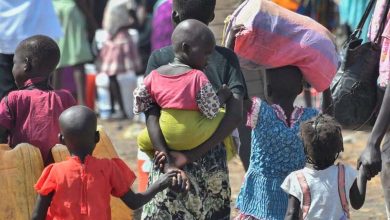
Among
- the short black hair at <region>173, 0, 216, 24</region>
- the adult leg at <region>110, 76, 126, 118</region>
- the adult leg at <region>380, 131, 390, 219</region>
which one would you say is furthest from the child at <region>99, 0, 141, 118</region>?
the short black hair at <region>173, 0, 216, 24</region>

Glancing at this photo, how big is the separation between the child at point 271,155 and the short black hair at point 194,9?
0.49 meters

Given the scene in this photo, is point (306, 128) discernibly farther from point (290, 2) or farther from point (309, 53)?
point (290, 2)

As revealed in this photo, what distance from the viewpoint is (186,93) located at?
4781 millimetres

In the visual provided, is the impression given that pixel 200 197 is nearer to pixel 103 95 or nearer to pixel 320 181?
pixel 320 181

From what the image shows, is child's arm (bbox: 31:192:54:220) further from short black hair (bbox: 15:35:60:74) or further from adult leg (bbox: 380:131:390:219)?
adult leg (bbox: 380:131:390:219)

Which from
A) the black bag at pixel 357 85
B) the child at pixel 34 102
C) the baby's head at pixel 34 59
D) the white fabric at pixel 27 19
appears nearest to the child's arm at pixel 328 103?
the black bag at pixel 357 85

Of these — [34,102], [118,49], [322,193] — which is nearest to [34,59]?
[34,102]

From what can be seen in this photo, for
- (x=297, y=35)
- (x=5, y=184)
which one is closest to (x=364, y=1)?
(x=297, y=35)

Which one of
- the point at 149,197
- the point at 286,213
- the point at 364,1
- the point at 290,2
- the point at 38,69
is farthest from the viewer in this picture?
the point at 290,2

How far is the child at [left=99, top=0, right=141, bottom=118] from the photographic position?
43.0ft

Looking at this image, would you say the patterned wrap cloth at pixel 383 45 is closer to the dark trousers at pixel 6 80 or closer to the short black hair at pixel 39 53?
the short black hair at pixel 39 53

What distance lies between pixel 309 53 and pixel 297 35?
103 mm

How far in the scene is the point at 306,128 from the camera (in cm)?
486

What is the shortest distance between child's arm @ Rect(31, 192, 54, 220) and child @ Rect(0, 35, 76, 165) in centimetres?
71
